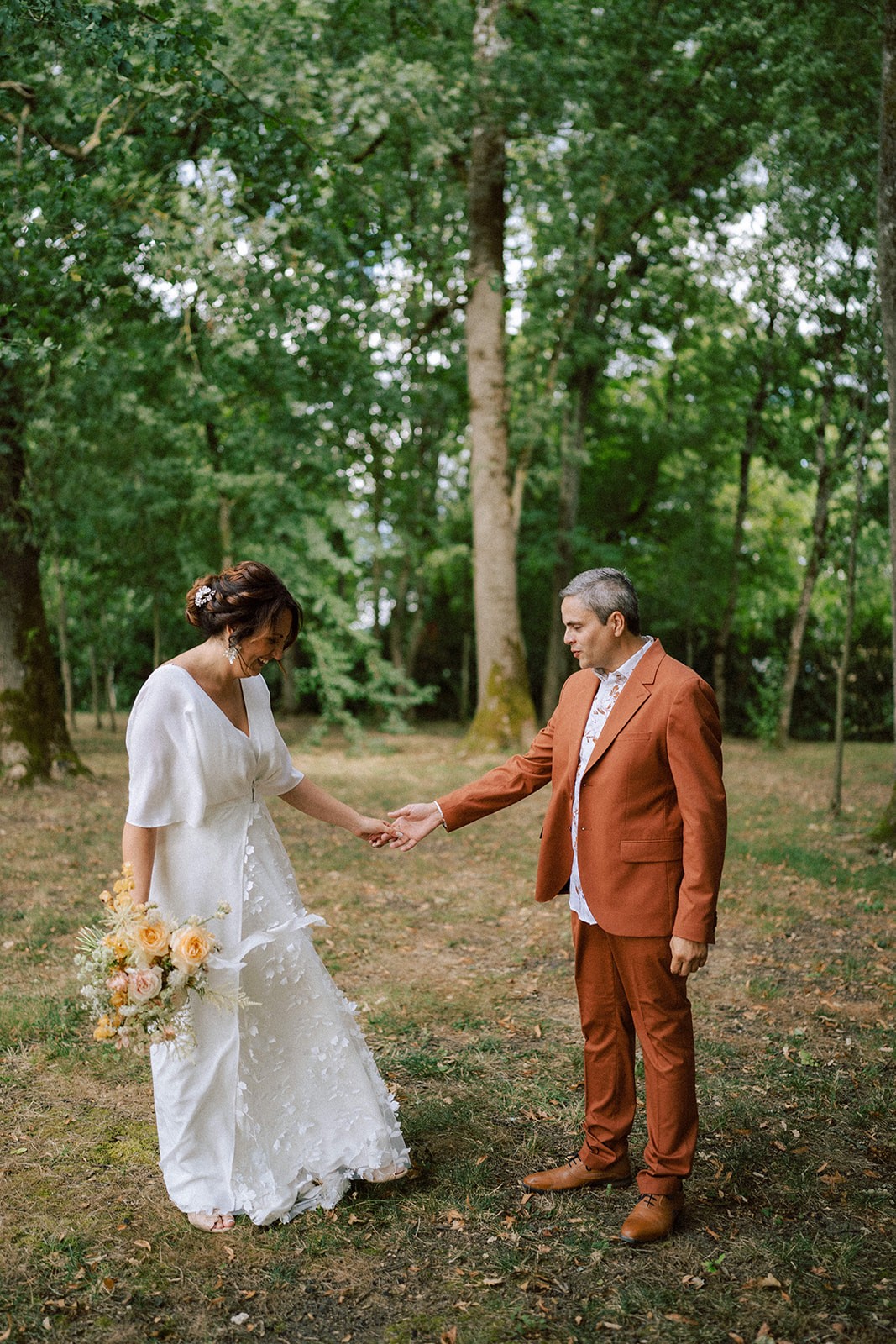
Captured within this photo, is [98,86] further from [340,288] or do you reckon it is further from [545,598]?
[545,598]

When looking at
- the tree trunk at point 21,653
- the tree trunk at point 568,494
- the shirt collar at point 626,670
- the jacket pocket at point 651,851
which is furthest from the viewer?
the tree trunk at point 568,494

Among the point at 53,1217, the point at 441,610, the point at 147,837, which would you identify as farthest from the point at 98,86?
the point at 441,610

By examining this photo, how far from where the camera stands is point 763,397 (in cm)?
1741

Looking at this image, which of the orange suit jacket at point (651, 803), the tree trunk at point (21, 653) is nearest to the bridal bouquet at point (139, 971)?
the orange suit jacket at point (651, 803)

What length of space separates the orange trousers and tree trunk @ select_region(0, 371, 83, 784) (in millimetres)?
9530

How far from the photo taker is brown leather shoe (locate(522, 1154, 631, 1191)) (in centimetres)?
392

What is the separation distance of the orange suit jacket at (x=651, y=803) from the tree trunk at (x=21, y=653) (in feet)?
31.1

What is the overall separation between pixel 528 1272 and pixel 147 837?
1.90m

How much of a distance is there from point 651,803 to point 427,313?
47.4 feet

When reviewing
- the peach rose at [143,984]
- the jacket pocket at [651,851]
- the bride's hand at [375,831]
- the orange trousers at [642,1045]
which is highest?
the jacket pocket at [651,851]

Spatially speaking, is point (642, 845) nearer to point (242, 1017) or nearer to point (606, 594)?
point (606, 594)

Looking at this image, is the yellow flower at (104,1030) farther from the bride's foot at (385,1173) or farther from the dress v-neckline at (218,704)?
the bride's foot at (385,1173)

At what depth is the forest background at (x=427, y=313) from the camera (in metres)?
9.56

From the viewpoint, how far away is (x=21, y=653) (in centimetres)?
1185
